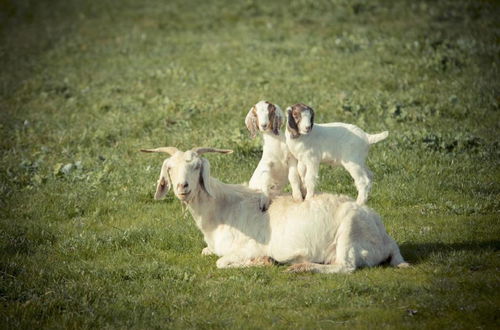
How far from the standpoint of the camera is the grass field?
29.9 feet

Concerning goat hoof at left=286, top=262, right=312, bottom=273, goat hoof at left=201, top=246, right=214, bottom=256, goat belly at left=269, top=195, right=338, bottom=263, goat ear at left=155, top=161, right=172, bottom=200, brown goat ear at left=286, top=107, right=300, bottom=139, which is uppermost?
brown goat ear at left=286, top=107, right=300, bottom=139

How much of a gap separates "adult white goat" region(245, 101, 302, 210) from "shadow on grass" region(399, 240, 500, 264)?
167 centimetres

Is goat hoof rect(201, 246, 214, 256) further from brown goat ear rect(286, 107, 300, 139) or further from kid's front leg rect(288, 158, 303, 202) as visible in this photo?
brown goat ear rect(286, 107, 300, 139)

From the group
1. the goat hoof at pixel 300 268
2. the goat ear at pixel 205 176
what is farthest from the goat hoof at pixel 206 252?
the goat hoof at pixel 300 268

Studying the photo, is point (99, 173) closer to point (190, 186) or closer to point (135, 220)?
point (135, 220)

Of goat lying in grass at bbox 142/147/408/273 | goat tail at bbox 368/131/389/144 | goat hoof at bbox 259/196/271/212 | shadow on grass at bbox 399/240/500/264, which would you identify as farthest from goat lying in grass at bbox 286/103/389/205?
shadow on grass at bbox 399/240/500/264

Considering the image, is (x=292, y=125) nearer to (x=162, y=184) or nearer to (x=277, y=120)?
(x=277, y=120)

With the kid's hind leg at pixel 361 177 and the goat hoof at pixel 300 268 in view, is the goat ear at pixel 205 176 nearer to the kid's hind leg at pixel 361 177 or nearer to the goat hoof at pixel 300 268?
the goat hoof at pixel 300 268

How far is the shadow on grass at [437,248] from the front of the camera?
1028 cm

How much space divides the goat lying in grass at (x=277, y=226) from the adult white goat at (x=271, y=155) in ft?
0.68

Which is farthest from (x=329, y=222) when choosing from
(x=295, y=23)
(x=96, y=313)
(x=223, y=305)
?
(x=295, y=23)

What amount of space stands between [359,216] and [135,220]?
Result: 4.45 metres

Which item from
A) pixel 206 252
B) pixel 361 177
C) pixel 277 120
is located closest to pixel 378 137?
pixel 361 177

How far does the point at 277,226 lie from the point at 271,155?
3.44 feet
